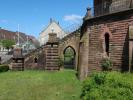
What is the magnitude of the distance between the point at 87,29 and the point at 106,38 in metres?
3.02

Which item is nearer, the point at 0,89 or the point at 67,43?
the point at 0,89

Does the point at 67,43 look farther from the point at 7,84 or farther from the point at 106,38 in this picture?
the point at 7,84

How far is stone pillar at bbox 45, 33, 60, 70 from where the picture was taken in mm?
36312

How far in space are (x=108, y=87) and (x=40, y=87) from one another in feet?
38.2

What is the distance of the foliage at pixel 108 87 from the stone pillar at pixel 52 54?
20.4 m

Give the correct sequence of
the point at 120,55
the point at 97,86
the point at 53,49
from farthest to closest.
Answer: the point at 53,49 < the point at 120,55 < the point at 97,86

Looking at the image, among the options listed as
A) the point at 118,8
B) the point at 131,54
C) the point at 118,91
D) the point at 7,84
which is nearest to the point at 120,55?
the point at 131,54

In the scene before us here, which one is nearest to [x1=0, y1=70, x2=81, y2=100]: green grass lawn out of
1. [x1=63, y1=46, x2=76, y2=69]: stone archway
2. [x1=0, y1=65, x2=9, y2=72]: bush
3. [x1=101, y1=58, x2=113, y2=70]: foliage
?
[x1=101, y1=58, x2=113, y2=70]: foliage

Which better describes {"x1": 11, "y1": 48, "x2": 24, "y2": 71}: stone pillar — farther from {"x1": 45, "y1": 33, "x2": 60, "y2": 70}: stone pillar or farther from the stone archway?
the stone archway

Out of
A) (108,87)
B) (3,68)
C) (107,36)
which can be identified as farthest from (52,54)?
(108,87)

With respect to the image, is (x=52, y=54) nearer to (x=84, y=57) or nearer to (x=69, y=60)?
(x=84, y=57)

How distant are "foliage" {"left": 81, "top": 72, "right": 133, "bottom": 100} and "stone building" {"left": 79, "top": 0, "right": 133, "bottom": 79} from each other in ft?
28.0

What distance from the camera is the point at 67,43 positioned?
121ft

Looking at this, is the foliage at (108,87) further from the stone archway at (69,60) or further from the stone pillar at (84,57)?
the stone archway at (69,60)
